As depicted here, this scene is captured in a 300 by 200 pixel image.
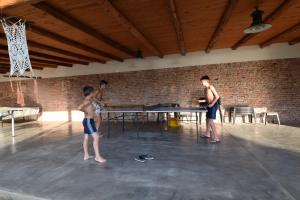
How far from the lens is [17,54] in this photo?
158 inches

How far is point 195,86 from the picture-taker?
336 inches

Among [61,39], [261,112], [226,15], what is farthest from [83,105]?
[261,112]

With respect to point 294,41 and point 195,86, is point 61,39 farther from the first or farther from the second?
point 294,41

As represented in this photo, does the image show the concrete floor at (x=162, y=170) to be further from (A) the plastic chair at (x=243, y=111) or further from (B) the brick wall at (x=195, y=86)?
(B) the brick wall at (x=195, y=86)

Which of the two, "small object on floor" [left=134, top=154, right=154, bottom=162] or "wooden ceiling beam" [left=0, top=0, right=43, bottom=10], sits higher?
"wooden ceiling beam" [left=0, top=0, right=43, bottom=10]

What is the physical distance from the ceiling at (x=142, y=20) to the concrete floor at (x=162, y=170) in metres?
2.65

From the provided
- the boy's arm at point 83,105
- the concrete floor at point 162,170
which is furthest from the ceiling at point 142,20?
the concrete floor at point 162,170

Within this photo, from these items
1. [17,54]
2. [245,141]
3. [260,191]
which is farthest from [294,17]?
[17,54]

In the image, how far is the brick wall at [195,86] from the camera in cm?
765

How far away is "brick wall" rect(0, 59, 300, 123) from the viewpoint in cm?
765

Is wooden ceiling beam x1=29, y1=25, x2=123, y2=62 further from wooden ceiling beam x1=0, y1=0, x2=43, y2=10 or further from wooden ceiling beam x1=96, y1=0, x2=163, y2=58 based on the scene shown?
wooden ceiling beam x1=96, y1=0, x2=163, y2=58

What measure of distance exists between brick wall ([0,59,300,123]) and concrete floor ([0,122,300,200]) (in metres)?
2.33

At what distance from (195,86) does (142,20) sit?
4557 millimetres

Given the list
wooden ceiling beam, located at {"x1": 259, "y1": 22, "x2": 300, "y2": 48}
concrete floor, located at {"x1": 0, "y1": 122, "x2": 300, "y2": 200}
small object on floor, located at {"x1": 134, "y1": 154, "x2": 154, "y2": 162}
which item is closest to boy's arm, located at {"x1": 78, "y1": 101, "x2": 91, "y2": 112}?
concrete floor, located at {"x1": 0, "y1": 122, "x2": 300, "y2": 200}
